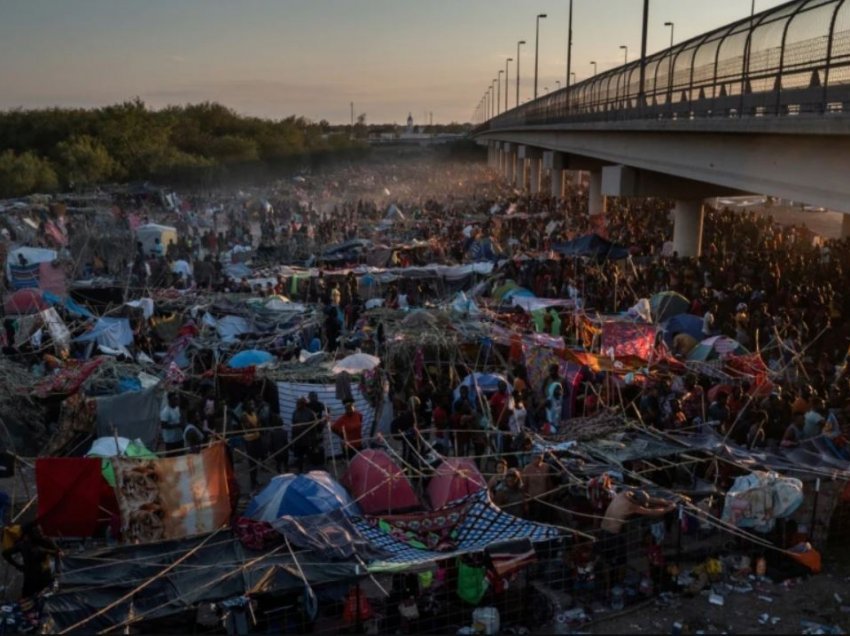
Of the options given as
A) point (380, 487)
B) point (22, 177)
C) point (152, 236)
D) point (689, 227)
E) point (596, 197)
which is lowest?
point (380, 487)

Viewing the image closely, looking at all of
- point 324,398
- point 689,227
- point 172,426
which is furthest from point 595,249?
point 172,426

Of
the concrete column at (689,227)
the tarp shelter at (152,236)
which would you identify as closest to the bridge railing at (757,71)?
the concrete column at (689,227)

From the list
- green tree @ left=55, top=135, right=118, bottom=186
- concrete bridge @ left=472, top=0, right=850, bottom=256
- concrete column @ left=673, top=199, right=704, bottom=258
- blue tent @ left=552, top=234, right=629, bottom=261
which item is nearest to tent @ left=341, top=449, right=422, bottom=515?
concrete bridge @ left=472, top=0, right=850, bottom=256

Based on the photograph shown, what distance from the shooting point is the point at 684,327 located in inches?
634

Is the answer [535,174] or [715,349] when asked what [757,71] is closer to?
[715,349]

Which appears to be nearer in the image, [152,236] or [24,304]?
[24,304]

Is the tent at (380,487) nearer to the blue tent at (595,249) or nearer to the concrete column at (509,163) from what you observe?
the blue tent at (595,249)

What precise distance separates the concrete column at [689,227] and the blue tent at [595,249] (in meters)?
4.48

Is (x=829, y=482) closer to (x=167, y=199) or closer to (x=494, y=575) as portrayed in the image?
(x=494, y=575)

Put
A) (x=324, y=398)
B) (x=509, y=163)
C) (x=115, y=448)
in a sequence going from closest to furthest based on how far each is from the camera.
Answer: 1. (x=115, y=448)
2. (x=324, y=398)
3. (x=509, y=163)

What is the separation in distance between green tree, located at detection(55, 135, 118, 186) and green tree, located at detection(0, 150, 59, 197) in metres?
2.16

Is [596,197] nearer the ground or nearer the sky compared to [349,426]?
nearer the sky

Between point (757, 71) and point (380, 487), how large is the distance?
1190 centimetres

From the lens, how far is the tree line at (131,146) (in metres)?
57.0
